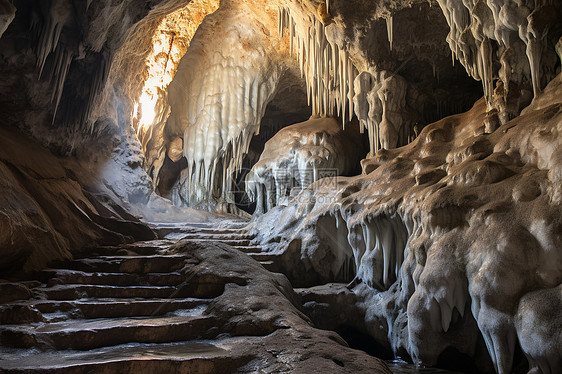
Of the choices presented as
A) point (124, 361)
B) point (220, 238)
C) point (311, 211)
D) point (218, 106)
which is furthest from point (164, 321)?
point (218, 106)

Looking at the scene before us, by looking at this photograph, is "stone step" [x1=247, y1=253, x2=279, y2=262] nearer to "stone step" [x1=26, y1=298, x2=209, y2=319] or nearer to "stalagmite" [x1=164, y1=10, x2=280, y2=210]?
"stone step" [x1=26, y1=298, x2=209, y2=319]

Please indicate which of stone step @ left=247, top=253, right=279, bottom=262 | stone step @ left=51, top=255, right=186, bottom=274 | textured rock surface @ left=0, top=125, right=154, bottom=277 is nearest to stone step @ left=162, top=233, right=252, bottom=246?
textured rock surface @ left=0, top=125, right=154, bottom=277

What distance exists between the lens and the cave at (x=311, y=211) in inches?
177

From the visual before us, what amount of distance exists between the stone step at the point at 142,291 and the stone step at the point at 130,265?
0.83 metres

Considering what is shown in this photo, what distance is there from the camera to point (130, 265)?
22.3ft

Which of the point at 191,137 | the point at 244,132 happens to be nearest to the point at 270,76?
the point at 244,132

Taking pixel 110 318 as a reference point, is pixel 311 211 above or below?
above

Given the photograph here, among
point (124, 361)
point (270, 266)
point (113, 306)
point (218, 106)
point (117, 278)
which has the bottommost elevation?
point (124, 361)

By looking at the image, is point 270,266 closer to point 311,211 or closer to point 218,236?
point 311,211

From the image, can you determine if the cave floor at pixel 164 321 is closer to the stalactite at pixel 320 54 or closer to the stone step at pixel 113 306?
the stone step at pixel 113 306

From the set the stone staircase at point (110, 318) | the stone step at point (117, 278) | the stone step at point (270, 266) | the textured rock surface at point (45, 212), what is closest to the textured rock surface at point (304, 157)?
the stone step at point (270, 266)

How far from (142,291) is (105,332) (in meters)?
1.55

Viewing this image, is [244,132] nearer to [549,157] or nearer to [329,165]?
[329,165]

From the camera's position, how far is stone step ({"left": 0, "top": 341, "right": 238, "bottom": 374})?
3430 mm
